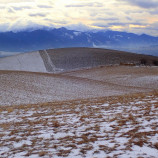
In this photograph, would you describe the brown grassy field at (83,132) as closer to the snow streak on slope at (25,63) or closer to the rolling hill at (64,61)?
the rolling hill at (64,61)

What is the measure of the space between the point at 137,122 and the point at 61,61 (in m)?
51.8

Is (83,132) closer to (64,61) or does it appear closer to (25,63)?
(64,61)

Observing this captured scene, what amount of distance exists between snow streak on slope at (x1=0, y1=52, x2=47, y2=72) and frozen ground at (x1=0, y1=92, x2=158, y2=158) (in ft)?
140

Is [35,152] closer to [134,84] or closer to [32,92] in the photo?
[32,92]

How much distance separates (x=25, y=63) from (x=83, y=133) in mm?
53374

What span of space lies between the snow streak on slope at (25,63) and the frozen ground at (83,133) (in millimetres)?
42531

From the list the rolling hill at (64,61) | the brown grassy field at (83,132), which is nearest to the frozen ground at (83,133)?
the brown grassy field at (83,132)

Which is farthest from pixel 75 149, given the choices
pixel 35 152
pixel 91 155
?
pixel 35 152

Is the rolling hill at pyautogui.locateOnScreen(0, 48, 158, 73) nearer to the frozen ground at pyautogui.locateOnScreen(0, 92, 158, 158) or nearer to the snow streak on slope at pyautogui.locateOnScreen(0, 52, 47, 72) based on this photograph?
the snow streak on slope at pyautogui.locateOnScreen(0, 52, 47, 72)

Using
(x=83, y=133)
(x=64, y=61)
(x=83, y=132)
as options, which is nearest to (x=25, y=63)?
(x=64, y=61)

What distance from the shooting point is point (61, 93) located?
22.4 metres

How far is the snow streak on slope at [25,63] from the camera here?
179 ft

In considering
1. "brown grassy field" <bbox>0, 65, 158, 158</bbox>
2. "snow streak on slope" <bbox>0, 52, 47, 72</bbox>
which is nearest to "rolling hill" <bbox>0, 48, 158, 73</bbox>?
"snow streak on slope" <bbox>0, 52, 47, 72</bbox>

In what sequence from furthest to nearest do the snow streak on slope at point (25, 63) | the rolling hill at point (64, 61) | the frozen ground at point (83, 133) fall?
the rolling hill at point (64, 61) < the snow streak on slope at point (25, 63) < the frozen ground at point (83, 133)
